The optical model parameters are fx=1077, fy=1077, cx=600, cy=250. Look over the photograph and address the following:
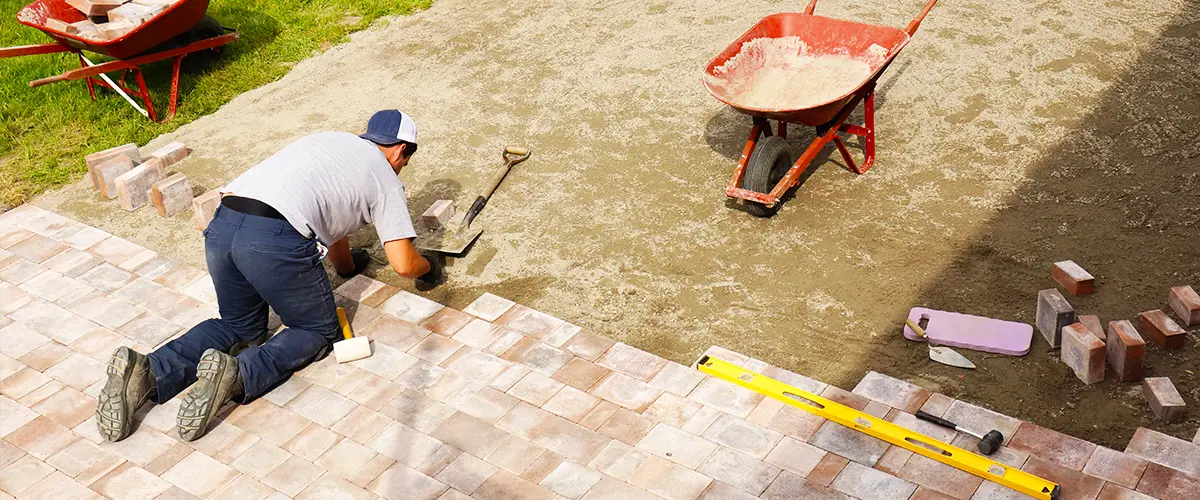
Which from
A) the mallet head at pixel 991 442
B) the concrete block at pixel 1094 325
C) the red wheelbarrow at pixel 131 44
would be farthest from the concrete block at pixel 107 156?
the concrete block at pixel 1094 325

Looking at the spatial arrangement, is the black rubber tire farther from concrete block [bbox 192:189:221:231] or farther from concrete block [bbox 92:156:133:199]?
concrete block [bbox 192:189:221:231]

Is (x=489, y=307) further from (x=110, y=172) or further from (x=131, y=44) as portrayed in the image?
(x=131, y=44)

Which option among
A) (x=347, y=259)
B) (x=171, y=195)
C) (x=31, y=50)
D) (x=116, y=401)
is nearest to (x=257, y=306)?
(x=116, y=401)

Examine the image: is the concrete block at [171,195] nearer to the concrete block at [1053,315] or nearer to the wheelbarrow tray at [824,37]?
the wheelbarrow tray at [824,37]

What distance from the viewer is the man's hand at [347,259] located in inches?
222

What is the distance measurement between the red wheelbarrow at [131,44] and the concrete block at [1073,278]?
5828mm

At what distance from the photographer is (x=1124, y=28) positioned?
314 inches

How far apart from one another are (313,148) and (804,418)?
2.45 metres

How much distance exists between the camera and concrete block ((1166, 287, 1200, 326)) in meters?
4.91

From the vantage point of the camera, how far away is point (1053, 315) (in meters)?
4.83

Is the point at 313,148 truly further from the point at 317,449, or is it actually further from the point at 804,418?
the point at 804,418

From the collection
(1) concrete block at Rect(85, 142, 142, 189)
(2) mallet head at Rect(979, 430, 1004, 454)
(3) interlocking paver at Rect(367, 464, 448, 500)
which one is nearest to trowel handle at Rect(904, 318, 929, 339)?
(2) mallet head at Rect(979, 430, 1004, 454)

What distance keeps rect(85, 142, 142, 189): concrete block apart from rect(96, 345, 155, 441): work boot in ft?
9.21

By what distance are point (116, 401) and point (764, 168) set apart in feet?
→ 11.3
